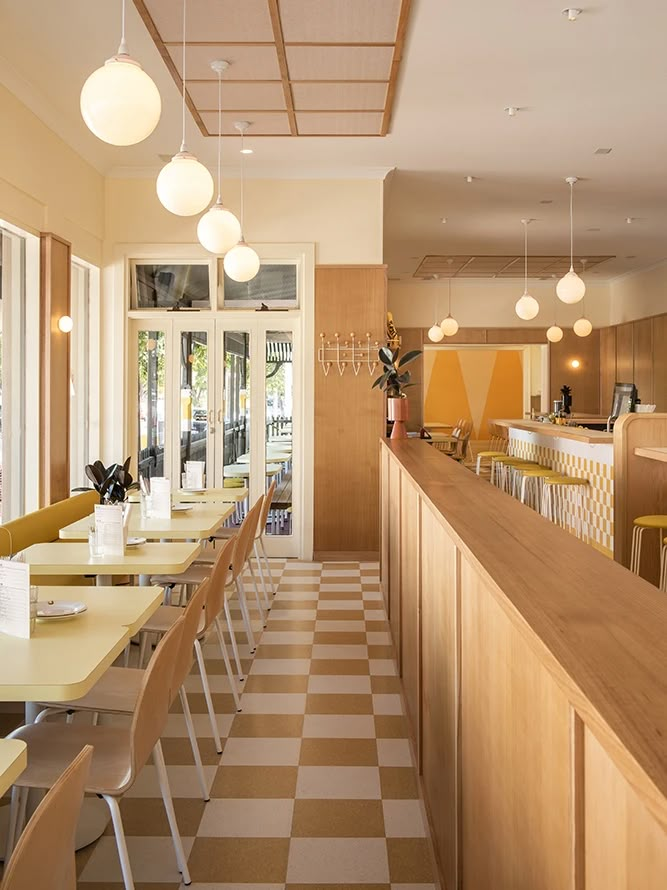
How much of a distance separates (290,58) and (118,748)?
13.6 feet

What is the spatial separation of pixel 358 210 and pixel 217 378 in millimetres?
2108

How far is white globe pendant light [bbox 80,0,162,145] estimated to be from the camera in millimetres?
2748

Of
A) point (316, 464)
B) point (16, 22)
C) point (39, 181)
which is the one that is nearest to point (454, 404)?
point (316, 464)

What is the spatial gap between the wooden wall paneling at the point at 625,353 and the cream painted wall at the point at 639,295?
0.70 ft

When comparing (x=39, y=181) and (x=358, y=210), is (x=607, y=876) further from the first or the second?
(x=358, y=210)

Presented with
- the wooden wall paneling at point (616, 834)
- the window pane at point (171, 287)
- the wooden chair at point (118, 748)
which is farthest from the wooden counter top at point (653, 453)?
the window pane at point (171, 287)

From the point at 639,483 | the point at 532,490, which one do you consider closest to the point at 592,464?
the point at 639,483

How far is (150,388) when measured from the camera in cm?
797

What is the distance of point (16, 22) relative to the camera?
15.4ft

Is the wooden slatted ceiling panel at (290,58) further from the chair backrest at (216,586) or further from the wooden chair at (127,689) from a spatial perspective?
the wooden chair at (127,689)

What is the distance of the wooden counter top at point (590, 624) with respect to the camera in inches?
34.9

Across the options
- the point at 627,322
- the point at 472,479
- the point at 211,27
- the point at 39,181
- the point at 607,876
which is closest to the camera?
the point at 607,876

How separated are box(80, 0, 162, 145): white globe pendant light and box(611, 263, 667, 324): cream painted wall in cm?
1037

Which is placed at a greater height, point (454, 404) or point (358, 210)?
point (358, 210)
